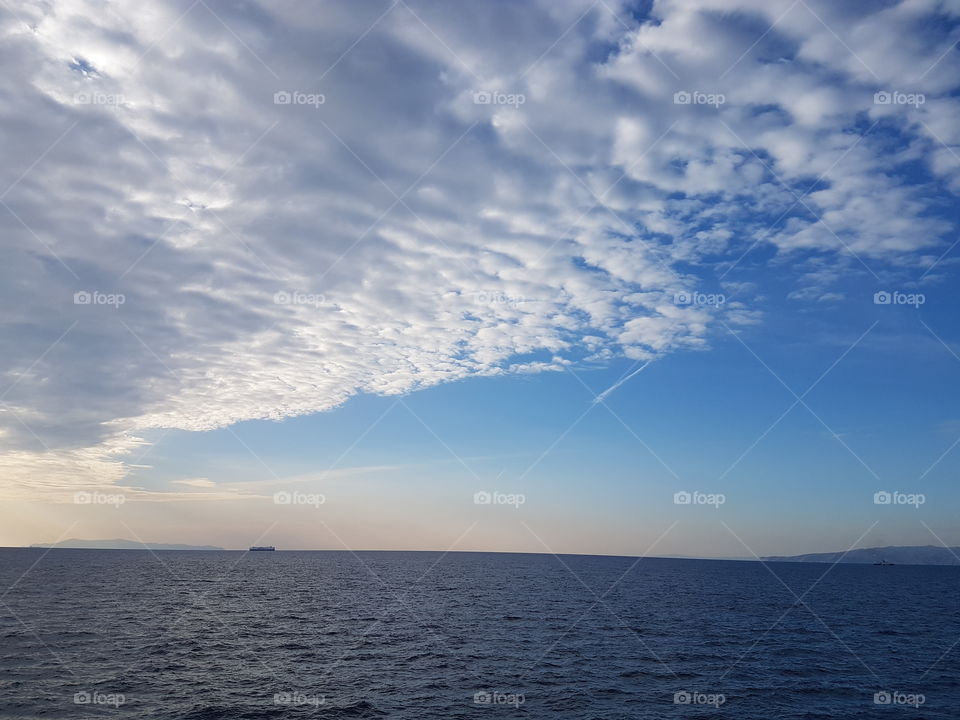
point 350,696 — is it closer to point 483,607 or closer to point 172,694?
point 172,694

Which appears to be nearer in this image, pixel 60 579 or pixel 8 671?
pixel 8 671

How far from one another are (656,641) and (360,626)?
92.1 feet

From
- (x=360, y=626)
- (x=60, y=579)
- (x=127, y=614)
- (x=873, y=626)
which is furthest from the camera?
(x=60, y=579)

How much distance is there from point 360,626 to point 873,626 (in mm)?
59168

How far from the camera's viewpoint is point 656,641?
5000cm

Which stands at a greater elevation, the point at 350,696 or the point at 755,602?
the point at 350,696

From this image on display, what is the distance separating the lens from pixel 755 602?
89.8m

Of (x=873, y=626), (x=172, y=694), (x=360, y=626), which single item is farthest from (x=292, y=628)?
(x=873, y=626)

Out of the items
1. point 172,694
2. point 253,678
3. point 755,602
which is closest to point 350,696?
point 253,678

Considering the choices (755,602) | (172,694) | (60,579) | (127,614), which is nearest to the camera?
(172,694)

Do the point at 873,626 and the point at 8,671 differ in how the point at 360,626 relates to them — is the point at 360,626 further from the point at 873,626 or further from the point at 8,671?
the point at 873,626

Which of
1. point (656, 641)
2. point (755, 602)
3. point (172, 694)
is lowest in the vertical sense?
point (755, 602)

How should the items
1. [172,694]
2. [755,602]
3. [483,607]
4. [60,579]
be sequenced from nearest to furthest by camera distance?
[172,694] → [483,607] → [755,602] → [60,579]

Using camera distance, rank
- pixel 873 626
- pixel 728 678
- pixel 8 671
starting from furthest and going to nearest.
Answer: pixel 873 626
pixel 728 678
pixel 8 671
